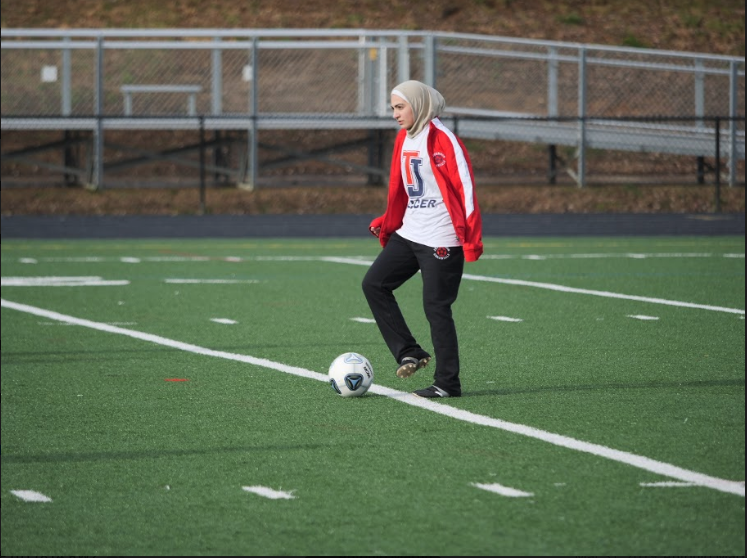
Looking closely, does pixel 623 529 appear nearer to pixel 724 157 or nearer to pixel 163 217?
pixel 163 217

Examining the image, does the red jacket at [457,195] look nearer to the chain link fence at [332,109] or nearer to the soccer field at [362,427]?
the soccer field at [362,427]

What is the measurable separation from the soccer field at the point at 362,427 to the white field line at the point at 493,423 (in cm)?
2

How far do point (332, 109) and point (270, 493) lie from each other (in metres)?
21.9

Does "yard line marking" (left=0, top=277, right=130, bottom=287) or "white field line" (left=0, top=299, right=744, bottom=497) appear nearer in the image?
"white field line" (left=0, top=299, right=744, bottom=497)

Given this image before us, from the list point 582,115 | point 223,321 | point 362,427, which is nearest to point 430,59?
point 582,115

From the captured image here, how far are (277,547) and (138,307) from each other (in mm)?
7631

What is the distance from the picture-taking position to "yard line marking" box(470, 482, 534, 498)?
516 centimetres

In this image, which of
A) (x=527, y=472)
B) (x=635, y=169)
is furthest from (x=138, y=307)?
(x=635, y=169)

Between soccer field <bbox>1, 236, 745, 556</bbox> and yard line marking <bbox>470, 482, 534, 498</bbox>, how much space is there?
0.06 ft

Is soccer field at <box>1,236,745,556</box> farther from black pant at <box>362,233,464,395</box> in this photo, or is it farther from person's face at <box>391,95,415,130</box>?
person's face at <box>391,95,415,130</box>

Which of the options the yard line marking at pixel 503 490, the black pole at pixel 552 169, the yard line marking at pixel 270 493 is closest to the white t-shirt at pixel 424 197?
the yard line marking at pixel 503 490

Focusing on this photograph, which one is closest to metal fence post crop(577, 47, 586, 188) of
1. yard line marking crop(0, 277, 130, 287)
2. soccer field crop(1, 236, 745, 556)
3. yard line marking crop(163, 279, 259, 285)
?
yard line marking crop(163, 279, 259, 285)

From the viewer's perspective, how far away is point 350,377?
24.1 feet

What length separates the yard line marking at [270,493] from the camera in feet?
16.9
